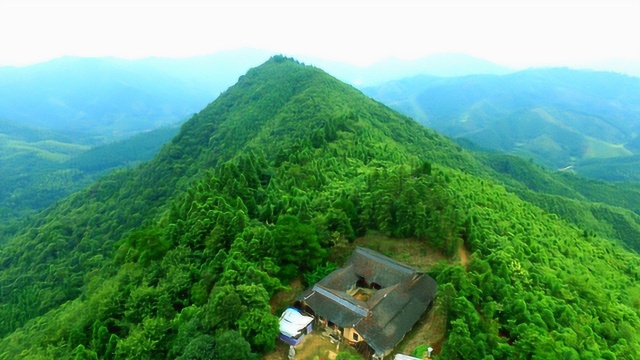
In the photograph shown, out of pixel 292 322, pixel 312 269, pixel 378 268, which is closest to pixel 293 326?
pixel 292 322

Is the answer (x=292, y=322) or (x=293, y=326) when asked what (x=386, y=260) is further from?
(x=293, y=326)

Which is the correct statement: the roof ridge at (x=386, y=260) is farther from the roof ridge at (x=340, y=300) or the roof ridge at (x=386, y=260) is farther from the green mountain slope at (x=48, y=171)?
the green mountain slope at (x=48, y=171)

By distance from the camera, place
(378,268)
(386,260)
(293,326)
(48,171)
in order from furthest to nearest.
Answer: (48,171), (386,260), (378,268), (293,326)

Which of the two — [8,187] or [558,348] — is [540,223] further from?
[8,187]

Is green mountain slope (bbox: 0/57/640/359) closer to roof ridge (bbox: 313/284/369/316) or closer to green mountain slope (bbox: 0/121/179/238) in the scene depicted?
roof ridge (bbox: 313/284/369/316)

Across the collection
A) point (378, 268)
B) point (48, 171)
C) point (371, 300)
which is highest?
point (378, 268)

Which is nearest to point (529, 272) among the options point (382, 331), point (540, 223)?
point (382, 331)
